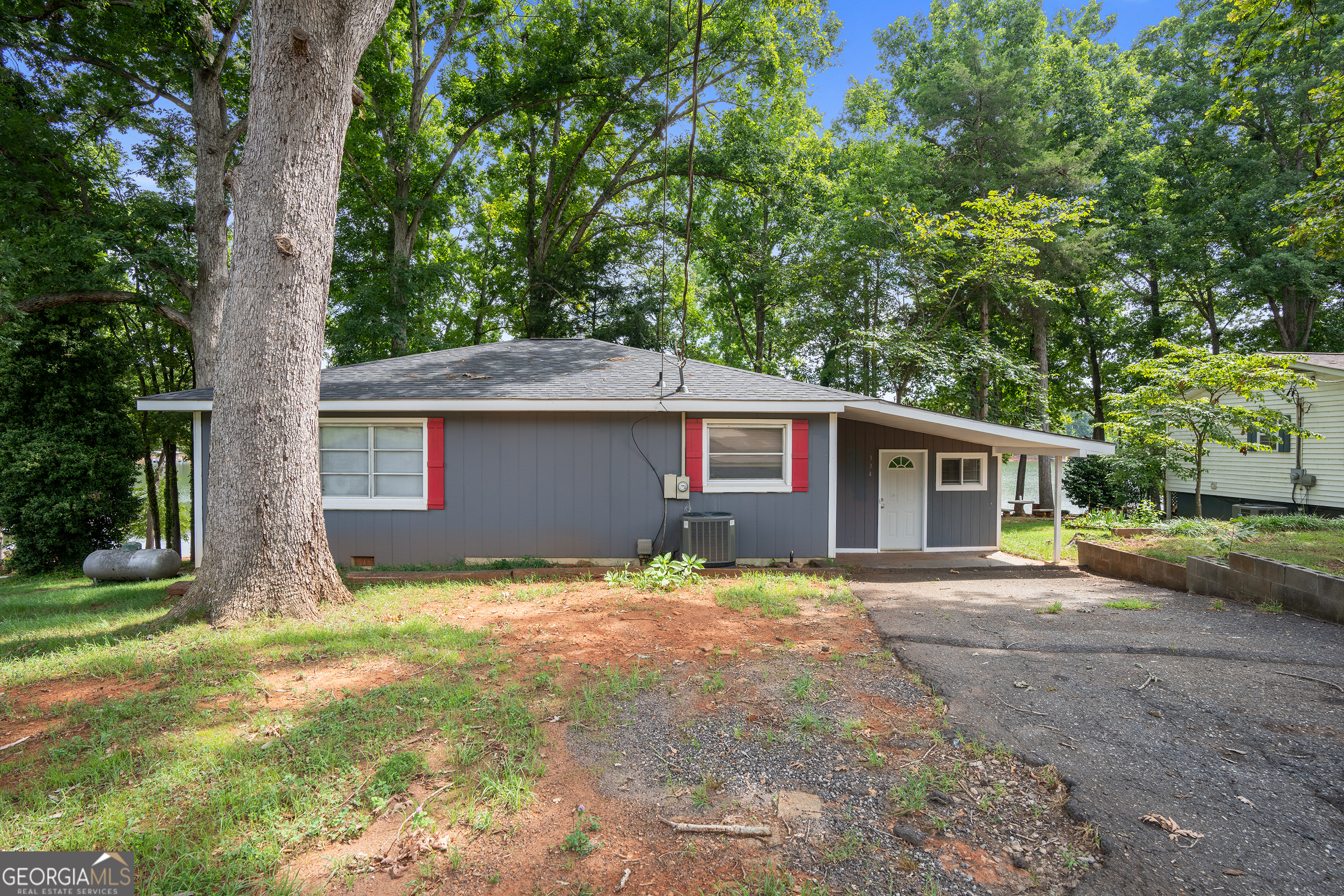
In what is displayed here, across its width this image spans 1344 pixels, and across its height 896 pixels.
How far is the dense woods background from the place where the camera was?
40.8ft

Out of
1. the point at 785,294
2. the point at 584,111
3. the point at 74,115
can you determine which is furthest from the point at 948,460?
the point at 74,115

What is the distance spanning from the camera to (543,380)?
889cm

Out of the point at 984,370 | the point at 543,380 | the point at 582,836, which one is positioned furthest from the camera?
the point at 984,370

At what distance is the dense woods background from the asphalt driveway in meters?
9.62

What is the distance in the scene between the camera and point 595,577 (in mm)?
7723

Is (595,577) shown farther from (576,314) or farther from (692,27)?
(692,27)

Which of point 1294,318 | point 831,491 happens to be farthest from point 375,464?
point 1294,318

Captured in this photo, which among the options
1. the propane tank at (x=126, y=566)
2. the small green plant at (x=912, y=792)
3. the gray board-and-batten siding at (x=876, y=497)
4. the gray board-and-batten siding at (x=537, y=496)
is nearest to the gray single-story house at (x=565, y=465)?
the gray board-and-batten siding at (x=537, y=496)

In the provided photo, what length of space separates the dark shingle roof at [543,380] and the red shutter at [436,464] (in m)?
0.49

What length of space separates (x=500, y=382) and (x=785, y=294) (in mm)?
13198

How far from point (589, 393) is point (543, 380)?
108 centimetres

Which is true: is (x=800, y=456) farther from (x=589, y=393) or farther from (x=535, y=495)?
(x=535, y=495)

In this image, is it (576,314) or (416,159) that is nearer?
(416,159)

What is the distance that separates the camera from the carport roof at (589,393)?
26.4 ft
